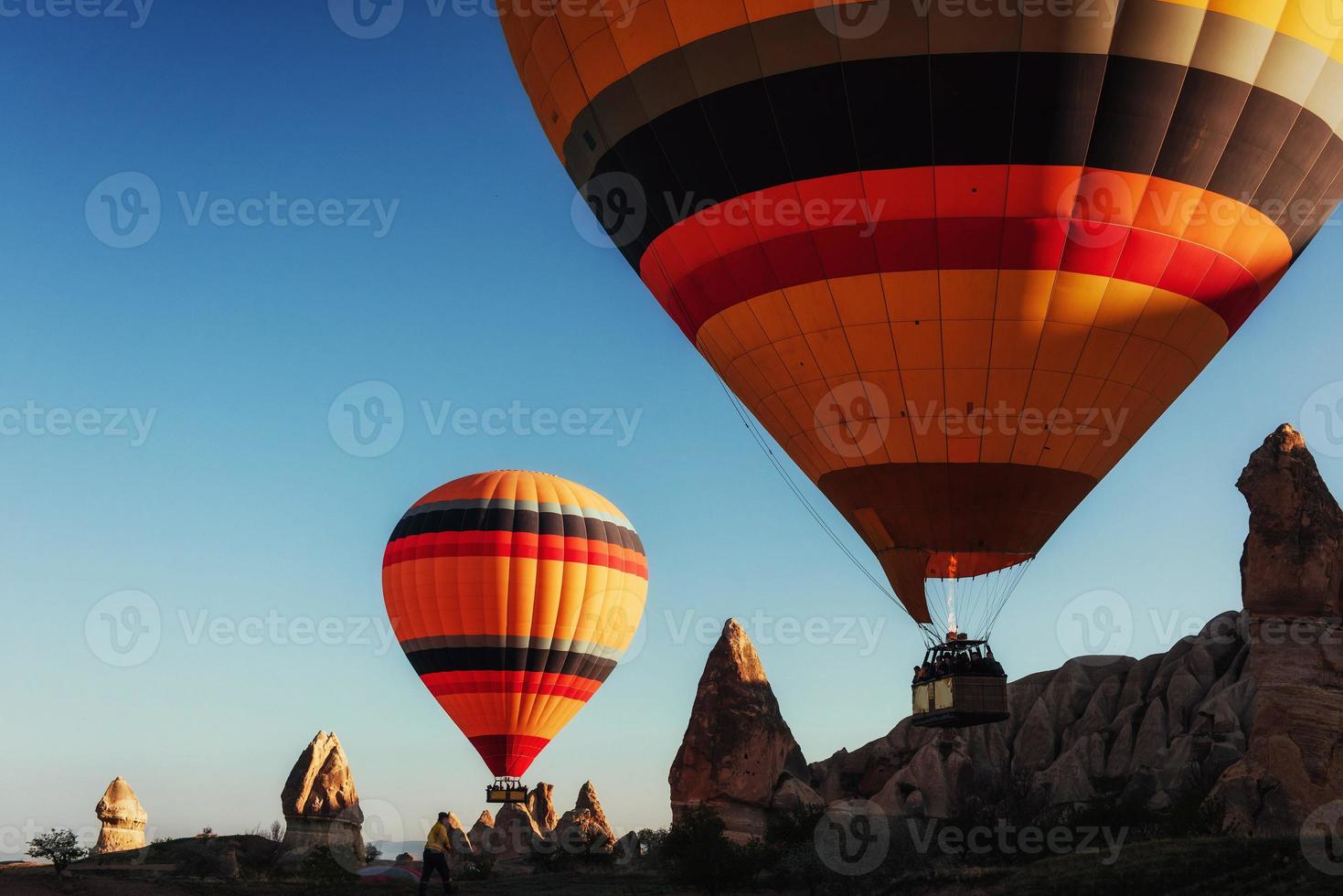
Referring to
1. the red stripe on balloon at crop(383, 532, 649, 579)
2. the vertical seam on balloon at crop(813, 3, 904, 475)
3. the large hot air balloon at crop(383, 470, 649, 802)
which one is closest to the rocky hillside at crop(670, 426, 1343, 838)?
the large hot air balloon at crop(383, 470, 649, 802)

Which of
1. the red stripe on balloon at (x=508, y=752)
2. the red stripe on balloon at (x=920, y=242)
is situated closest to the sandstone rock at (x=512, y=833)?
the red stripe on balloon at (x=508, y=752)

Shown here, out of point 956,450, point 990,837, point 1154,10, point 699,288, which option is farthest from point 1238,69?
point 990,837

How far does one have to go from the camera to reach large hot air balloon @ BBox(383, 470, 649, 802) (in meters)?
43.8

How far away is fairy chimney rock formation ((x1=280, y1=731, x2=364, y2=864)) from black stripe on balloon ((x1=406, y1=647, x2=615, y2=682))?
406 centimetres

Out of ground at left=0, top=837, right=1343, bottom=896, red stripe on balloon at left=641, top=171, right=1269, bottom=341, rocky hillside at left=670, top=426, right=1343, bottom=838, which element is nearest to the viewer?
ground at left=0, top=837, right=1343, bottom=896

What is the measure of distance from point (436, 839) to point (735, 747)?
29838 mm

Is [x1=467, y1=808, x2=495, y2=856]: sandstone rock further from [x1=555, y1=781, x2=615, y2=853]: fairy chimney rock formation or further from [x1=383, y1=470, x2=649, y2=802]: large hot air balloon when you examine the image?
[x1=383, y1=470, x2=649, y2=802]: large hot air balloon

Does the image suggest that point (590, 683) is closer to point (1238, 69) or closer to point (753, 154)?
point (753, 154)

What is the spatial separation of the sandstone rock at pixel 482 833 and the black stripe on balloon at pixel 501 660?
62.7 ft

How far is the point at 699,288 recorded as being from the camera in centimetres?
2370

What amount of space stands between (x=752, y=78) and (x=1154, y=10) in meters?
5.97

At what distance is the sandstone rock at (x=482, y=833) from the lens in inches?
2488

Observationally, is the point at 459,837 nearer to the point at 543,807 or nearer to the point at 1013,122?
the point at 543,807

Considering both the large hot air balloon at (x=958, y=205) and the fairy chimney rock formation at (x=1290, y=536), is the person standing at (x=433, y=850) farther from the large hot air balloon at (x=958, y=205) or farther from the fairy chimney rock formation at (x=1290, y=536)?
the fairy chimney rock formation at (x=1290, y=536)
